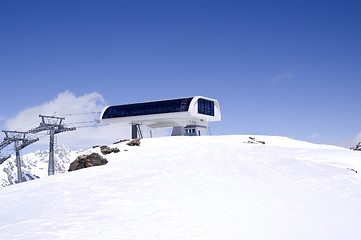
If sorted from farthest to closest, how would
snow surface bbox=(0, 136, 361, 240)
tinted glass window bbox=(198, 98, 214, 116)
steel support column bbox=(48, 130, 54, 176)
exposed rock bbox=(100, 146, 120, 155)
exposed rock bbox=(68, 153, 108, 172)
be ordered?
tinted glass window bbox=(198, 98, 214, 116) → steel support column bbox=(48, 130, 54, 176) → exposed rock bbox=(100, 146, 120, 155) → exposed rock bbox=(68, 153, 108, 172) → snow surface bbox=(0, 136, 361, 240)

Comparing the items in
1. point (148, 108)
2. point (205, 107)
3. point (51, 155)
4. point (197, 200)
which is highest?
point (148, 108)

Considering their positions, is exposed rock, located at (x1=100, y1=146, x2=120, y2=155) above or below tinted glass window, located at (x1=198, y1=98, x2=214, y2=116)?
below

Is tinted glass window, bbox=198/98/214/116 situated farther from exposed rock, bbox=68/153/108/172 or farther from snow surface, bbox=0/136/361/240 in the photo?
exposed rock, bbox=68/153/108/172

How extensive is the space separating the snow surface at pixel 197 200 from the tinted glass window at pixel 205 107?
30970 mm

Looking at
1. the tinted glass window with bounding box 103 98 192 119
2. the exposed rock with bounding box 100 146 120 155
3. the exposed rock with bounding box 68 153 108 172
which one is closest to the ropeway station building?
the tinted glass window with bounding box 103 98 192 119

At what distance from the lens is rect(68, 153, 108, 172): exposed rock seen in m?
28.0

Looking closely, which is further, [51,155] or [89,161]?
[51,155]

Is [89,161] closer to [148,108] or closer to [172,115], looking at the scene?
[172,115]

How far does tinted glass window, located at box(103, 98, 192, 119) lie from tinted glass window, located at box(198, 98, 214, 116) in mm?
2754

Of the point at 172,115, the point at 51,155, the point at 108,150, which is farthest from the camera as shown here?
the point at 172,115

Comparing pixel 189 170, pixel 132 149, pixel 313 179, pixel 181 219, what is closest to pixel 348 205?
pixel 313 179

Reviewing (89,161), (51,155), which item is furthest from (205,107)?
(89,161)

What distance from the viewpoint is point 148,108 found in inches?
2357

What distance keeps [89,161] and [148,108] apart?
105 ft
